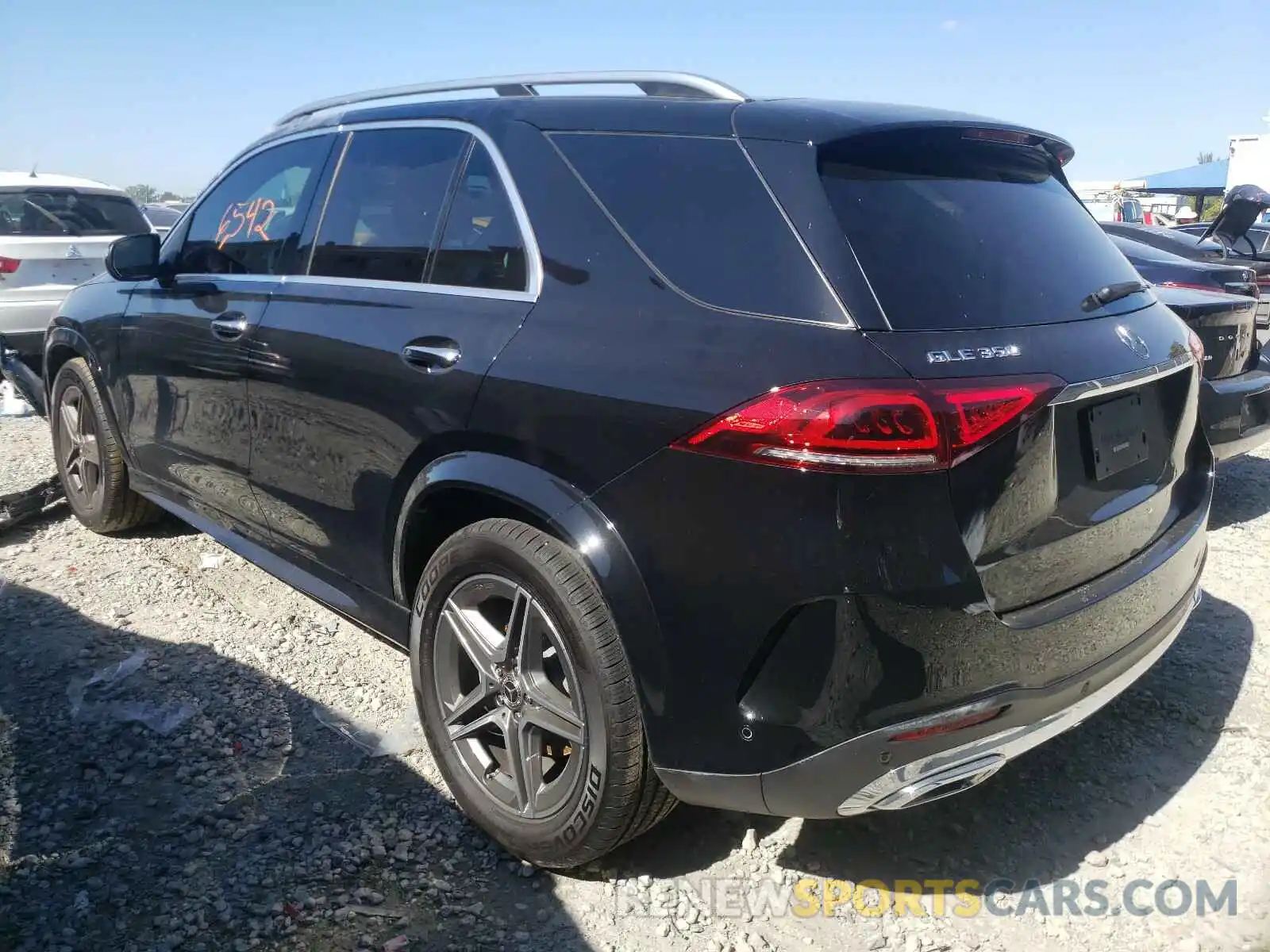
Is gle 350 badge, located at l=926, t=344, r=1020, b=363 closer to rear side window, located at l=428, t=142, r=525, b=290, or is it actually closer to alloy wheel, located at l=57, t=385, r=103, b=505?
rear side window, located at l=428, t=142, r=525, b=290

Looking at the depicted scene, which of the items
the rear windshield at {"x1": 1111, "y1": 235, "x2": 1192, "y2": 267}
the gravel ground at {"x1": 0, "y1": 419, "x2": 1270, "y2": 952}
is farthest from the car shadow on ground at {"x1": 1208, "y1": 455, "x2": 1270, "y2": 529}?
the gravel ground at {"x1": 0, "y1": 419, "x2": 1270, "y2": 952}

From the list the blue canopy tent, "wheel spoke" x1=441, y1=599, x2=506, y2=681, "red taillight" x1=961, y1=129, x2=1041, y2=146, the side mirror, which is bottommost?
the blue canopy tent

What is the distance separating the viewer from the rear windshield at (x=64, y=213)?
817 cm

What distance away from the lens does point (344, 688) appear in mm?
3475

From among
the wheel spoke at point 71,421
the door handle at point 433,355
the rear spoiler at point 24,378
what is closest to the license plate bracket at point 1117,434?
the door handle at point 433,355

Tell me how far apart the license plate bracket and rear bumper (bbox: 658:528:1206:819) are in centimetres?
43

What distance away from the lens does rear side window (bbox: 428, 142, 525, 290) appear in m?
2.52

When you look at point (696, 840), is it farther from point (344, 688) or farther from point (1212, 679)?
point (1212, 679)

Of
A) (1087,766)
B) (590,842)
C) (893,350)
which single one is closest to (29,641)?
(590,842)

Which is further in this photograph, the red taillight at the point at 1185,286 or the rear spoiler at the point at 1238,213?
the rear spoiler at the point at 1238,213

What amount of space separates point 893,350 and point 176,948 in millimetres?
2017

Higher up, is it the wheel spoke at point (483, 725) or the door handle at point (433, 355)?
the door handle at point (433, 355)

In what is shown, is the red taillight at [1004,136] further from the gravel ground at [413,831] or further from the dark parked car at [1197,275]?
the dark parked car at [1197,275]

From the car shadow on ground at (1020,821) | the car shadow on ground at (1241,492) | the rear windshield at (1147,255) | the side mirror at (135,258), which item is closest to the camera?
the car shadow on ground at (1020,821)
